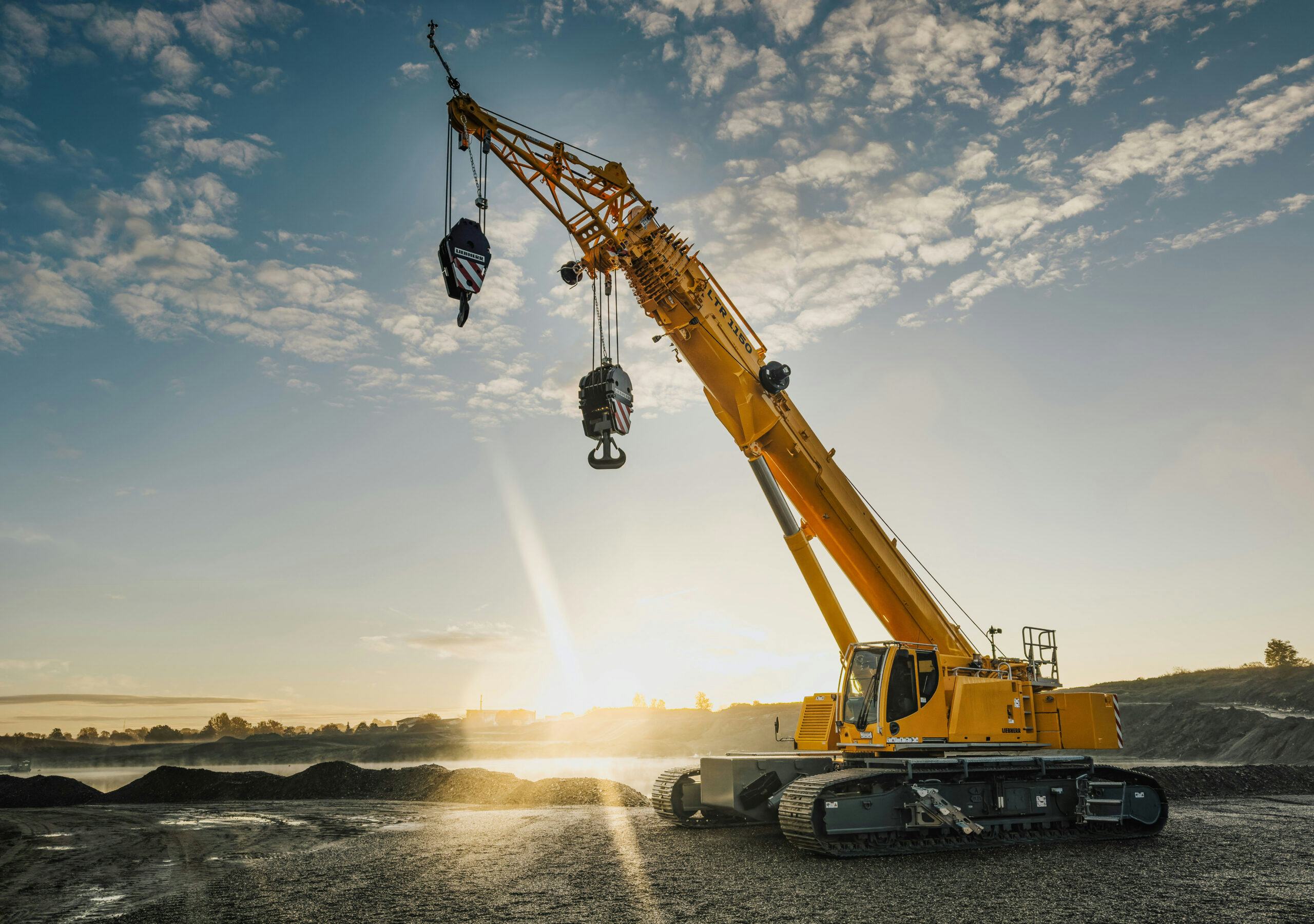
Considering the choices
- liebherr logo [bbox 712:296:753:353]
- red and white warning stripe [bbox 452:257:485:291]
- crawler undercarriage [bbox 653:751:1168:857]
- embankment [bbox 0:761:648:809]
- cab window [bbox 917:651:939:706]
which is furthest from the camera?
embankment [bbox 0:761:648:809]

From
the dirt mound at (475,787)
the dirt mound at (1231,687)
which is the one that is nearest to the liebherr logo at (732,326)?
the dirt mound at (475,787)

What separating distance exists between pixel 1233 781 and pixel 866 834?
16.7 metres

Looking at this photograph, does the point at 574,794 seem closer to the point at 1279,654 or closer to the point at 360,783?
the point at 360,783

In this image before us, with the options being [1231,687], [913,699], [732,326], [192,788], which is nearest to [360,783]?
[192,788]

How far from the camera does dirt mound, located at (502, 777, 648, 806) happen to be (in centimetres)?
1931

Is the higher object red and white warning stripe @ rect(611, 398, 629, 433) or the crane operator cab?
red and white warning stripe @ rect(611, 398, 629, 433)

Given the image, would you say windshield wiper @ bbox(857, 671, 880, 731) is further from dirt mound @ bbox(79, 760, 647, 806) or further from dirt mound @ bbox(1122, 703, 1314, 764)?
dirt mound @ bbox(1122, 703, 1314, 764)

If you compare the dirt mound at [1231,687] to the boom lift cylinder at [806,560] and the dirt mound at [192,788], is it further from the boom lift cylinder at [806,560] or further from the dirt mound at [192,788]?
the dirt mound at [192,788]

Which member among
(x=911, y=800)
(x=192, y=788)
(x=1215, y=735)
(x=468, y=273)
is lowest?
(x=1215, y=735)

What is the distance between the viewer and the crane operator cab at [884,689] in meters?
11.6

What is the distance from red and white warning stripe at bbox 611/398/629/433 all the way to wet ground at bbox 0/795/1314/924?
232 inches

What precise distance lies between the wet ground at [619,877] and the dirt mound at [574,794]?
4.01m

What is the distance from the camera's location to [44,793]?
2439cm

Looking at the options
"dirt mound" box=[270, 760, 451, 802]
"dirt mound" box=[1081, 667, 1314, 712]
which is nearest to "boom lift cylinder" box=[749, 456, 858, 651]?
"dirt mound" box=[270, 760, 451, 802]
